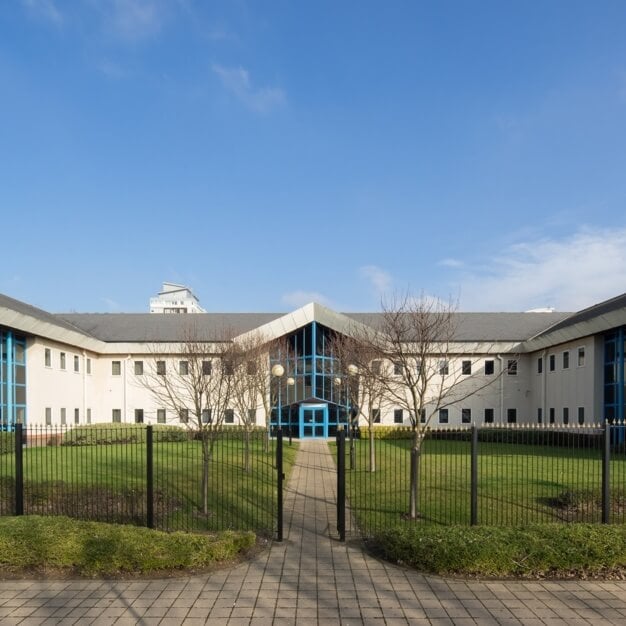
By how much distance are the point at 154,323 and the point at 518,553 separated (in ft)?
119

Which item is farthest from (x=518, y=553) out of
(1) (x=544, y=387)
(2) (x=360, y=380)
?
(1) (x=544, y=387)

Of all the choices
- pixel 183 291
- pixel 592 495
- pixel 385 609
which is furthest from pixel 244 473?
pixel 183 291

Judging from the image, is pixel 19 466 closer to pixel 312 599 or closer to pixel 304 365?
pixel 312 599

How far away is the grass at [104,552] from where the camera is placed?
7203 millimetres

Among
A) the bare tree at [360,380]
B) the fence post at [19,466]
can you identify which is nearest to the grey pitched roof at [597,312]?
the bare tree at [360,380]

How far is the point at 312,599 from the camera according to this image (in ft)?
21.1

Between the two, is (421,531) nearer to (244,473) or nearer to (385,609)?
(385,609)

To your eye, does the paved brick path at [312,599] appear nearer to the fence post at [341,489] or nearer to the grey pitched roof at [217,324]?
the fence post at [341,489]

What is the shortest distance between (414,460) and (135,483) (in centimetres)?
Result: 659

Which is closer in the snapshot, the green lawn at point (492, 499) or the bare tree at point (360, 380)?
the green lawn at point (492, 499)

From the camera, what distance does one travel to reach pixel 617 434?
86.7 ft

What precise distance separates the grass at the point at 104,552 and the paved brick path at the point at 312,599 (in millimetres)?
227

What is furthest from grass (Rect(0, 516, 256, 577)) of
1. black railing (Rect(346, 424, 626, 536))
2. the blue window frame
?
the blue window frame

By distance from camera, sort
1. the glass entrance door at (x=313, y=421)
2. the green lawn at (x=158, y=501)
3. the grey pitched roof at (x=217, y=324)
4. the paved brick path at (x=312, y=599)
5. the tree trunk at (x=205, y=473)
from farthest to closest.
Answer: the grey pitched roof at (x=217, y=324), the glass entrance door at (x=313, y=421), the tree trunk at (x=205, y=473), the green lawn at (x=158, y=501), the paved brick path at (x=312, y=599)
